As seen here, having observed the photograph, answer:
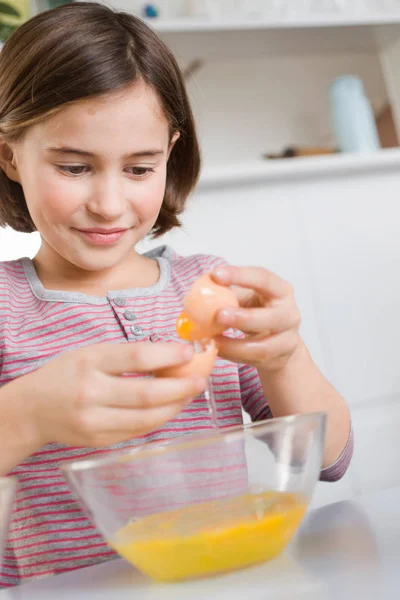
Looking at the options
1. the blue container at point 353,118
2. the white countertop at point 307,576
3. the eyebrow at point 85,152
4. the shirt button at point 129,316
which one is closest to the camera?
the white countertop at point 307,576

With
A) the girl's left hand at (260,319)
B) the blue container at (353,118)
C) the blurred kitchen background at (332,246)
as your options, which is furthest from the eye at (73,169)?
the blue container at (353,118)

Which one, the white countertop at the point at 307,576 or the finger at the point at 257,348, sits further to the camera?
A: the finger at the point at 257,348

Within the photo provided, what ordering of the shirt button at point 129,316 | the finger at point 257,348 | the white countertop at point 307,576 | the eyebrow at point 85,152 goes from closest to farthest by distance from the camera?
the white countertop at point 307,576 → the finger at point 257,348 → the eyebrow at point 85,152 → the shirt button at point 129,316

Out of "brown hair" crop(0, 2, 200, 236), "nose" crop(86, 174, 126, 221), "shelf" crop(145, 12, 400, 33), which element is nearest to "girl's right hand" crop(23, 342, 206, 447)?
"nose" crop(86, 174, 126, 221)

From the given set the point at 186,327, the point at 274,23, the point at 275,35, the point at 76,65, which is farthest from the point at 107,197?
the point at 275,35

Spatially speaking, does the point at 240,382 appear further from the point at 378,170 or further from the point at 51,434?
the point at 378,170

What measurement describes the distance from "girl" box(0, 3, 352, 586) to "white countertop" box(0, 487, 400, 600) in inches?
6.3

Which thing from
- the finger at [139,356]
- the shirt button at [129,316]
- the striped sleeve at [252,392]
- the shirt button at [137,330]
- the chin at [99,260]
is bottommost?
the striped sleeve at [252,392]

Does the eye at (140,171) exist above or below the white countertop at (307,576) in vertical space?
above

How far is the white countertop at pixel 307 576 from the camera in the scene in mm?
418

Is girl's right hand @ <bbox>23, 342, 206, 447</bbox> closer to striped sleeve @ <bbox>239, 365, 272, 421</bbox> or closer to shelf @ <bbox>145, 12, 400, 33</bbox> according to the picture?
striped sleeve @ <bbox>239, 365, 272, 421</bbox>

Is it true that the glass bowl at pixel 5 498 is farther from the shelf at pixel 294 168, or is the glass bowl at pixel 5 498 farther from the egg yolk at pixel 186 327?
the shelf at pixel 294 168

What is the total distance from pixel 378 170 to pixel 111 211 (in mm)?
1024

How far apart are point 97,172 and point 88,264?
0.12 metres
